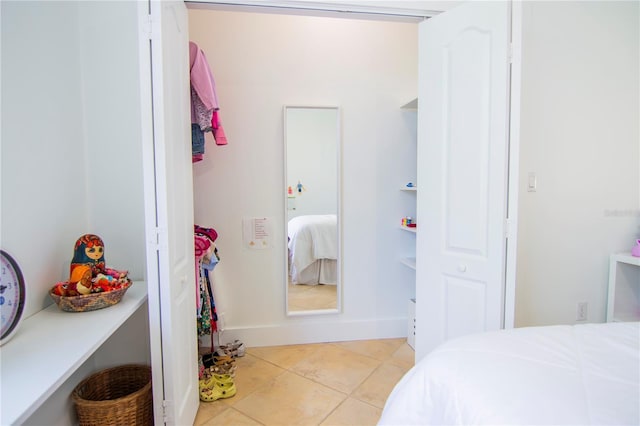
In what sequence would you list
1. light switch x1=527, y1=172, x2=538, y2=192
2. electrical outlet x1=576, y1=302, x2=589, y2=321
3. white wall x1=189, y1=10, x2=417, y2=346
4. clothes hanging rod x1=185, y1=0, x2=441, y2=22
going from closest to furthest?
clothes hanging rod x1=185, y1=0, x2=441, y2=22
light switch x1=527, y1=172, x2=538, y2=192
electrical outlet x1=576, y1=302, x2=589, y2=321
white wall x1=189, y1=10, x2=417, y2=346

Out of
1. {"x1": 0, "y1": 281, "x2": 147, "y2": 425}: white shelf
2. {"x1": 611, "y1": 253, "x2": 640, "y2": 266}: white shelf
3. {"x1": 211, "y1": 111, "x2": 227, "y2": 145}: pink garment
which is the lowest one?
{"x1": 0, "y1": 281, "x2": 147, "y2": 425}: white shelf

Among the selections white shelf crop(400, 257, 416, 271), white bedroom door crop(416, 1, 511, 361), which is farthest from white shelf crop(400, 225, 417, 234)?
white bedroom door crop(416, 1, 511, 361)

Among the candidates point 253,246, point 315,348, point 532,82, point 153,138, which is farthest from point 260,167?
point 532,82

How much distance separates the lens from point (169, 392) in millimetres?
1359

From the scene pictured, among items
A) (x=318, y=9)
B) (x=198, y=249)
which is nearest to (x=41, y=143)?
(x=198, y=249)

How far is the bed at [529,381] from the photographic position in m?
0.73

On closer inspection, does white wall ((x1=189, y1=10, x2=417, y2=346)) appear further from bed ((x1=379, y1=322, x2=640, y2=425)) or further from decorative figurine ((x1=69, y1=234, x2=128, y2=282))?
bed ((x1=379, y1=322, x2=640, y2=425))

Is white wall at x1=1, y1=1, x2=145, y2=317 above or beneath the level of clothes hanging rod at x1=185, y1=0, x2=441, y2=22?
beneath

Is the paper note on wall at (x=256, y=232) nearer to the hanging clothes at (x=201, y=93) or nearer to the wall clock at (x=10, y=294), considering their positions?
the hanging clothes at (x=201, y=93)

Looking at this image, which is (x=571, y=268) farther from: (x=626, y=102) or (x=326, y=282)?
(x=326, y=282)

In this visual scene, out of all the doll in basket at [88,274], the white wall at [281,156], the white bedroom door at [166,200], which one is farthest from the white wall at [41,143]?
the white wall at [281,156]

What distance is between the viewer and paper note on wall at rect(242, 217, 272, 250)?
254cm

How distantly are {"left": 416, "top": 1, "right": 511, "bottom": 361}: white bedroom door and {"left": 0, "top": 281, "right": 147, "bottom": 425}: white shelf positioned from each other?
4.85 ft

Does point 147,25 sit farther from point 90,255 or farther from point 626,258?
point 626,258
